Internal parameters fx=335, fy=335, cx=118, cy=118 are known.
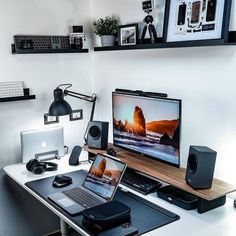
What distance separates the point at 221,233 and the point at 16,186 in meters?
1.71

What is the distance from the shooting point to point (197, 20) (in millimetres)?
1950

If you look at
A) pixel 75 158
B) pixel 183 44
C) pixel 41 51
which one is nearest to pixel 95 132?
pixel 75 158

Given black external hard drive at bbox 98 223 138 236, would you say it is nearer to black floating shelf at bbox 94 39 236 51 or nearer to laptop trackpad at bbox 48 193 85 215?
laptop trackpad at bbox 48 193 85 215

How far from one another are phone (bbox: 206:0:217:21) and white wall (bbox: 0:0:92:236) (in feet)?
4.24

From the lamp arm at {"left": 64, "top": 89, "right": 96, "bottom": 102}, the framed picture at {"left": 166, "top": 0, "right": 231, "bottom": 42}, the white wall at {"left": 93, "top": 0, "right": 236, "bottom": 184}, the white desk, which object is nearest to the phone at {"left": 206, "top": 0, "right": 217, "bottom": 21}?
the framed picture at {"left": 166, "top": 0, "right": 231, "bottom": 42}

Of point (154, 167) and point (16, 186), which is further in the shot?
point (16, 186)

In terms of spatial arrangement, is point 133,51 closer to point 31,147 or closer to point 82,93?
point 82,93

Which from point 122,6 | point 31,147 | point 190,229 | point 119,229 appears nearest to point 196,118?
point 190,229

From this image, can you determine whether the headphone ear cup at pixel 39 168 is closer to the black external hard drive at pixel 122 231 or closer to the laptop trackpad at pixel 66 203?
the laptop trackpad at pixel 66 203

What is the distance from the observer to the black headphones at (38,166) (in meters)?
2.36

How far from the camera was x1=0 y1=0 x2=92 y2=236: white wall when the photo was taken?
8.32 ft

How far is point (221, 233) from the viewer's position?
159 centimetres

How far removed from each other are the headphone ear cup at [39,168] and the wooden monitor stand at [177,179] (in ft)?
1.76

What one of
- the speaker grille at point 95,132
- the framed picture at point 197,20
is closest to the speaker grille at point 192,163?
the framed picture at point 197,20
